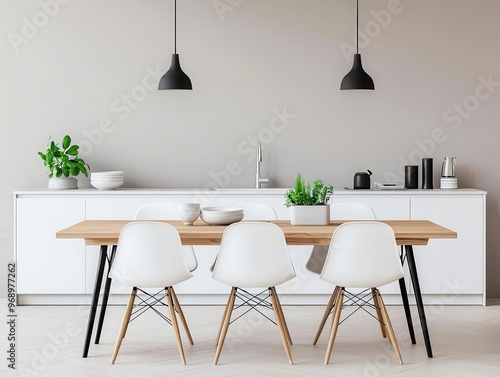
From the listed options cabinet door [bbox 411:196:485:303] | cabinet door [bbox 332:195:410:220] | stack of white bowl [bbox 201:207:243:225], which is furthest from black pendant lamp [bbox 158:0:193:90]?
cabinet door [bbox 411:196:485:303]

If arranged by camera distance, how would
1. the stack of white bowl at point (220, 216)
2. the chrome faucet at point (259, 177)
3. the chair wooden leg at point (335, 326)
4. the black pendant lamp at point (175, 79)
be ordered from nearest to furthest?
1. the chair wooden leg at point (335, 326)
2. the stack of white bowl at point (220, 216)
3. the black pendant lamp at point (175, 79)
4. the chrome faucet at point (259, 177)

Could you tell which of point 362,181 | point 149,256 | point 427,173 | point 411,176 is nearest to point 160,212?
point 149,256

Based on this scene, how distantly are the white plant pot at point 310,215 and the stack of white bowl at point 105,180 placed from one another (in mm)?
1985

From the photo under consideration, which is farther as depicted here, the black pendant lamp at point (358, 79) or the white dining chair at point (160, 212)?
the black pendant lamp at point (358, 79)

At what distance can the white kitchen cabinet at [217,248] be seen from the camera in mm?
5594

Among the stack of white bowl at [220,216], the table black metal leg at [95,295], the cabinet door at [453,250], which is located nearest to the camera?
the table black metal leg at [95,295]

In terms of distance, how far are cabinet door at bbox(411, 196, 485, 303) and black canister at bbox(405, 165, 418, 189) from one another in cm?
29

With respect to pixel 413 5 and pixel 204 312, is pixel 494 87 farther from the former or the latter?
pixel 204 312

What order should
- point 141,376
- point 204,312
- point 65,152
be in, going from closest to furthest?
point 141,376, point 204,312, point 65,152

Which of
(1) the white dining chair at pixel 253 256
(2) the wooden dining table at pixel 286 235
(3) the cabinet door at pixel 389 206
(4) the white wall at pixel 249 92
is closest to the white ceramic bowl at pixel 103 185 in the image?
(4) the white wall at pixel 249 92

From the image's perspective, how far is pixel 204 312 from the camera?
5.43 m

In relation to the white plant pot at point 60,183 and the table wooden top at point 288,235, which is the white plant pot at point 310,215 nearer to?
the table wooden top at point 288,235

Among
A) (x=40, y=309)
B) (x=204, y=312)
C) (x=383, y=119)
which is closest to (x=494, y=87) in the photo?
(x=383, y=119)

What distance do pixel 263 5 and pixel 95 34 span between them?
1.45 m
